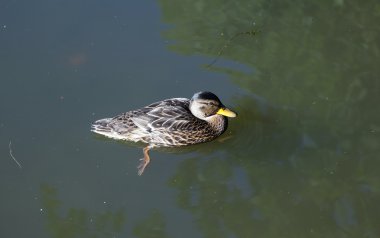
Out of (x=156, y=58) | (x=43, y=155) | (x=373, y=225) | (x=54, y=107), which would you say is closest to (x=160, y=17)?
(x=156, y=58)

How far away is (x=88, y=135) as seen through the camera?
713cm

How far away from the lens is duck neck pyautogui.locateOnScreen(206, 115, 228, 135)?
24.0 ft

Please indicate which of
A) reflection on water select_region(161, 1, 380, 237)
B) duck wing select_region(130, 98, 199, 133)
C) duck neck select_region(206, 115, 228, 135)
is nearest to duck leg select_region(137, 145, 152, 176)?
duck wing select_region(130, 98, 199, 133)

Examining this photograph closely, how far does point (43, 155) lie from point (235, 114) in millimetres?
2206

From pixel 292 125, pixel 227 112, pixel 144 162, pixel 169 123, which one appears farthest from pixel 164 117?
pixel 292 125

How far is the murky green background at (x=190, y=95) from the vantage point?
21.1 feet

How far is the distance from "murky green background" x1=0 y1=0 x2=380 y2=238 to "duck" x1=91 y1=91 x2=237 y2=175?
0.45 ft

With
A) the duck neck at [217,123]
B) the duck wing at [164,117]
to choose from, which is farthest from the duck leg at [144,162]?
the duck neck at [217,123]

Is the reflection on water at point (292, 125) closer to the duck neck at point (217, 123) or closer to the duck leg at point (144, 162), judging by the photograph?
the duck neck at point (217, 123)

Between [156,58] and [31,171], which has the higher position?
[156,58]

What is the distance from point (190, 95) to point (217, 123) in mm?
635

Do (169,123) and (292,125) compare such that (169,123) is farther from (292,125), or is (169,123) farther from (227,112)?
(292,125)

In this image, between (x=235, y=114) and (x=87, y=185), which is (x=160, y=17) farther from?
(x=87, y=185)

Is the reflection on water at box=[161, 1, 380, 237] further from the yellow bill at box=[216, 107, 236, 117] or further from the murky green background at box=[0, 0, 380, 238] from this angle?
the yellow bill at box=[216, 107, 236, 117]
